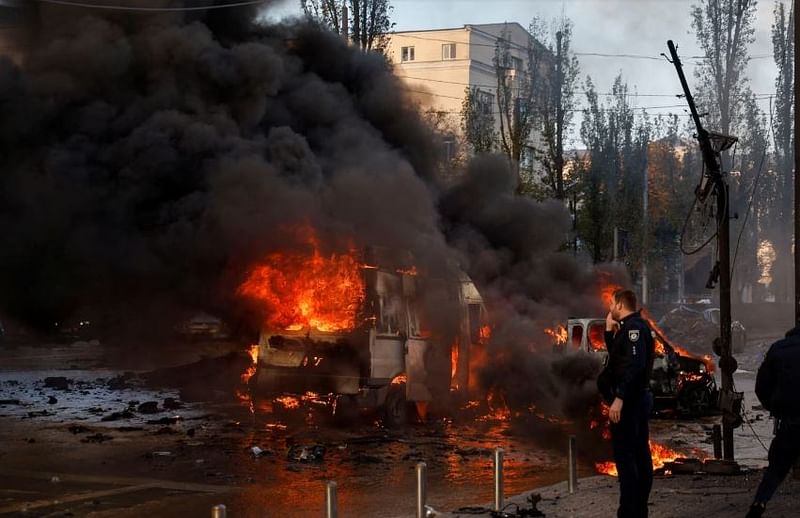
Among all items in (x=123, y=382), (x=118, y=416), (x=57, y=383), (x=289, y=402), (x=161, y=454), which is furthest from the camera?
(x=123, y=382)

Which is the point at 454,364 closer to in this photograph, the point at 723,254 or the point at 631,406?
the point at 723,254

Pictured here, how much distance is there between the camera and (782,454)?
305 inches

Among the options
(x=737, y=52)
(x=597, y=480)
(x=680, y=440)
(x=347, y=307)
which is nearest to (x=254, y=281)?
(x=347, y=307)

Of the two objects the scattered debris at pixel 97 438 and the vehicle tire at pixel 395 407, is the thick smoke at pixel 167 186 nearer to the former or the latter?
the vehicle tire at pixel 395 407

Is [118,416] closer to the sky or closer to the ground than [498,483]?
closer to the ground

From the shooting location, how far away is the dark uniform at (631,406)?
7.60m

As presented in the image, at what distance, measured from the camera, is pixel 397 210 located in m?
19.6

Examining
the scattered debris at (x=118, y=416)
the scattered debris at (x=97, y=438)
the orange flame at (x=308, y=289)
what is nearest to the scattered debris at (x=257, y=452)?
the scattered debris at (x=97, y=438)

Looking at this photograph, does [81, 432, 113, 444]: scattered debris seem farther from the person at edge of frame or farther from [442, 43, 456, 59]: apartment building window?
[442, 43, 456, 59]: apartment building window

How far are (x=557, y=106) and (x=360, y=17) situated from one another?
9265 mm

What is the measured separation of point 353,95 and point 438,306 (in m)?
8.59

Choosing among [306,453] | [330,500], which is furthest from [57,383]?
[330,500]

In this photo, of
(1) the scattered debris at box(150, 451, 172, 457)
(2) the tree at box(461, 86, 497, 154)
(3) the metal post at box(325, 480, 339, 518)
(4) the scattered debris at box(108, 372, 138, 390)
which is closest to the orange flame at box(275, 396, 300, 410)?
(1) the scattered debris at box(150, 451, 172, 457)

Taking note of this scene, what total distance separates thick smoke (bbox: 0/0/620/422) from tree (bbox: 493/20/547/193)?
13.9 m
